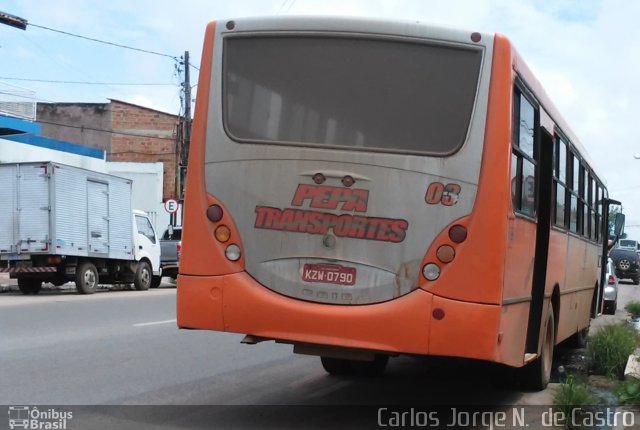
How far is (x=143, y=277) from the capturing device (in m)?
23.7

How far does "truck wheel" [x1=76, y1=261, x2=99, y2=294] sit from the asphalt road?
27.1ft

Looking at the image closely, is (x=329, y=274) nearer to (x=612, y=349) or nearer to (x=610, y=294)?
(x=612, y=349)

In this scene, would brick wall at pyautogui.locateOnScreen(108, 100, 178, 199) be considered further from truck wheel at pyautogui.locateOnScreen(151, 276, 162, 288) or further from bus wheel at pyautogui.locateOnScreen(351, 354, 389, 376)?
bus wheel at pyautogui.locateOnScreen(351, 354, 389, 376)

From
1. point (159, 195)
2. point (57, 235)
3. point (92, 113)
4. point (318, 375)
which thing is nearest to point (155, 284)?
point (57, 235)

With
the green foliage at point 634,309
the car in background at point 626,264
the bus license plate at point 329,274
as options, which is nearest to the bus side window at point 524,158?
the bus license plate at point 329,274

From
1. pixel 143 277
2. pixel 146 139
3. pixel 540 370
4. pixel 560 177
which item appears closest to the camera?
pixel 540 370

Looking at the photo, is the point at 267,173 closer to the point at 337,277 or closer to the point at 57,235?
the point at 337,277

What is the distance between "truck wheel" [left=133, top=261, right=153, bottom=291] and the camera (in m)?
23.4

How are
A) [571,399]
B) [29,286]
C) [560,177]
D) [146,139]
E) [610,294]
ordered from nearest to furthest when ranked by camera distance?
[571,399]
[560,177]
[610,294]
[29,286]
[146,139]

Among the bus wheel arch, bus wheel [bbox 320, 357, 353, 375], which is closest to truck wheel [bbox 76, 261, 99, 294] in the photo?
bus wheel [bbox 320, 357, 353, 375]

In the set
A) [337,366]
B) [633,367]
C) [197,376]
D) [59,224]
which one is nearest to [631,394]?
[633,367]

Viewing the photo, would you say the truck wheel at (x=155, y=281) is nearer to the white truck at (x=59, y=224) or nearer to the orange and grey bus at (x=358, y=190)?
the white truck at (x=59, y=224)

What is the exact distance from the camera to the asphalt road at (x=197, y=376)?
290 inches

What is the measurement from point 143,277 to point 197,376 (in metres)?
15.6
